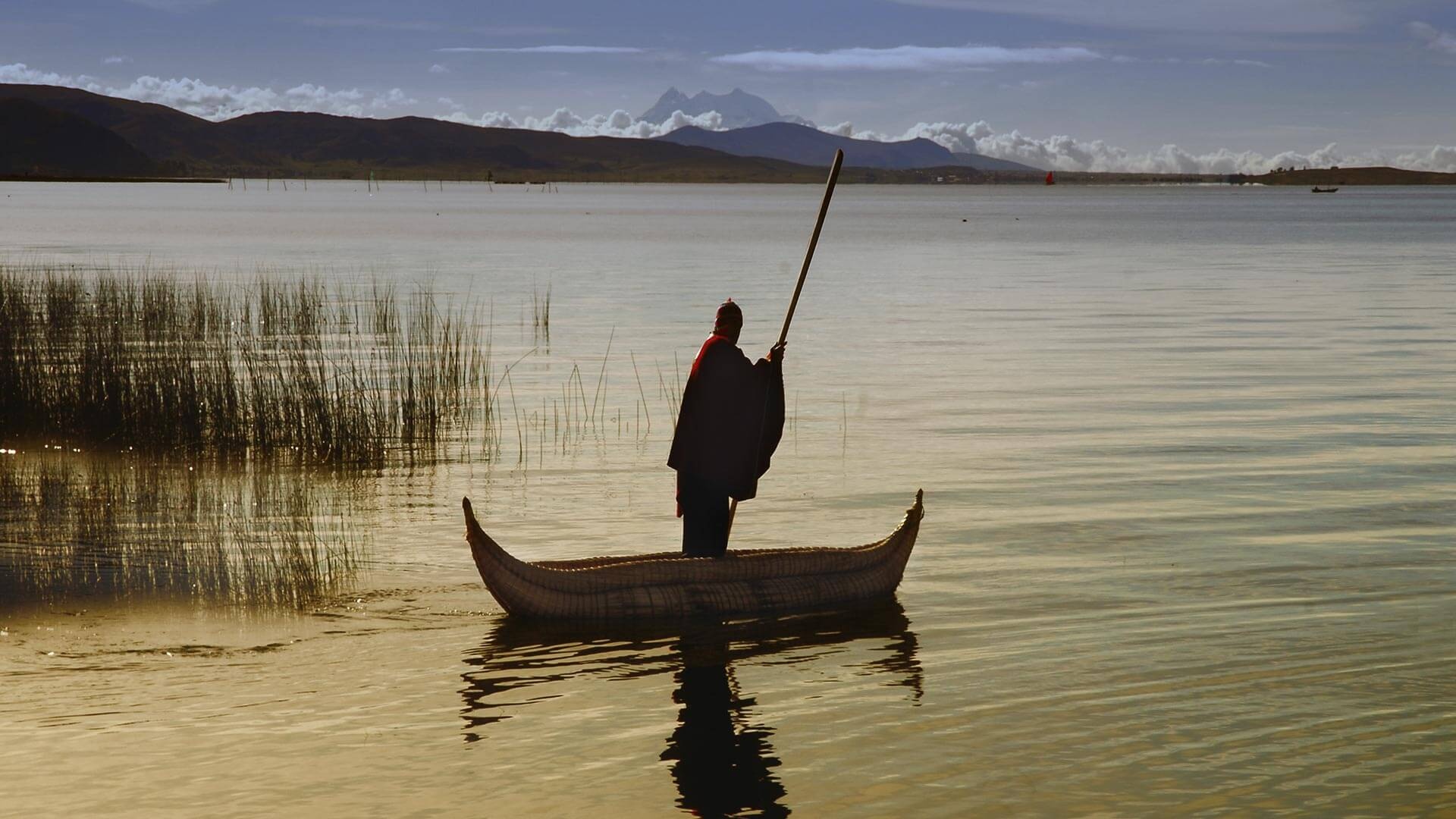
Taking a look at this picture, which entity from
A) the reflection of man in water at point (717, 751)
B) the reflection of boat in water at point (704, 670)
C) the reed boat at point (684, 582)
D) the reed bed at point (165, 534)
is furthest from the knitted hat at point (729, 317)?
the reed bed at point (165, 534)

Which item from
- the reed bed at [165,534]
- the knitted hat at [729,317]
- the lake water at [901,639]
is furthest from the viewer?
the reed bed at [165,534]

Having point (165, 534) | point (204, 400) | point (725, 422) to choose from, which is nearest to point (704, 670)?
point (725, 422)

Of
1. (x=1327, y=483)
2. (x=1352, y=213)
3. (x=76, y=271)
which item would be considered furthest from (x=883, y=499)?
(x=1352, y=213)

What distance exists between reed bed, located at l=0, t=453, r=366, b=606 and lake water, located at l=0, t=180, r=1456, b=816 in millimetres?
388

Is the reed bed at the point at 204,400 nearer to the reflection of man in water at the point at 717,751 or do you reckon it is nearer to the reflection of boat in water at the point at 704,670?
the reflection of boat in water at the point at 704,670

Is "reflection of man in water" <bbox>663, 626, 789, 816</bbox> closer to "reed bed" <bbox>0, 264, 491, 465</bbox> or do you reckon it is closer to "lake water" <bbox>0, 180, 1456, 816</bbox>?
"lake water" <bbox>0, 180, 1456, 816</bbox>

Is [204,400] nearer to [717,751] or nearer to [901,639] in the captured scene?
[901,639]

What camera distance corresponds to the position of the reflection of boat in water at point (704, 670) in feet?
25.2

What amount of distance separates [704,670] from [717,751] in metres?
1.30

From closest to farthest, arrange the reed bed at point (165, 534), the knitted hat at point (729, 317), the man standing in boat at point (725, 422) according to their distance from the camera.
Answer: the knitted hat at point (729, 317) < the man standing in boat at point (725, 422) < the reed bed at point (165, 534)

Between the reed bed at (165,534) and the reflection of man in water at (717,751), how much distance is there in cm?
319

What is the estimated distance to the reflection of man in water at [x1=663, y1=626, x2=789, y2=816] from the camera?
24.1ft

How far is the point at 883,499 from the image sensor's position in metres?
14.6

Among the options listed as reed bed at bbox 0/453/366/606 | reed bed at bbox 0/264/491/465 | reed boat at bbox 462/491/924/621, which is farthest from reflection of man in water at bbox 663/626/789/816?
reed bed at bbox 0/264/491/465
